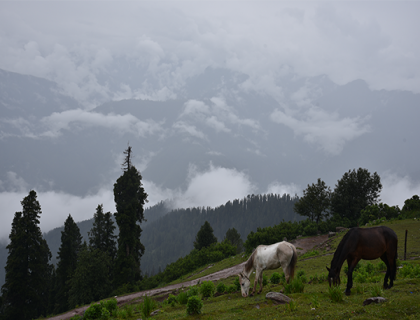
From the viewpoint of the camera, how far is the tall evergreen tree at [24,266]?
140ft

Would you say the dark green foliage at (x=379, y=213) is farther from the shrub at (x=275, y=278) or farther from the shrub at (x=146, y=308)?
the shrub at (x=146, y=308)

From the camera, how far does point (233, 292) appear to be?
55.8ft

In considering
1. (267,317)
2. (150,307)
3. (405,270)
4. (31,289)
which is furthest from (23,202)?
(405,270)

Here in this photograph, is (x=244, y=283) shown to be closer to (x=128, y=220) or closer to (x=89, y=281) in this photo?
(x=89, y=281)

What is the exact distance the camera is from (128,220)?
47.9 meters

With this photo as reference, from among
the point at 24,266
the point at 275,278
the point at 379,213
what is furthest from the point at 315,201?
the point at 24,266

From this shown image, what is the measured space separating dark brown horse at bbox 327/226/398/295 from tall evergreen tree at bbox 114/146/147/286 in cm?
4056

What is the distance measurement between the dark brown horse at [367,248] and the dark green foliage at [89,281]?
39262mm

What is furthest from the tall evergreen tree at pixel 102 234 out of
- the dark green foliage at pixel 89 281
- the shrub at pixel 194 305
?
the shrub at pixel 194 305

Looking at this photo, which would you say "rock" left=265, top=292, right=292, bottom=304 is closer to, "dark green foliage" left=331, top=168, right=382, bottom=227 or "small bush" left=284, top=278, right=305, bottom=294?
"small bush" left=284, top=278, right=305, bottom=294

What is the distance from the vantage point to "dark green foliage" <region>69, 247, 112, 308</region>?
41062 millimetres

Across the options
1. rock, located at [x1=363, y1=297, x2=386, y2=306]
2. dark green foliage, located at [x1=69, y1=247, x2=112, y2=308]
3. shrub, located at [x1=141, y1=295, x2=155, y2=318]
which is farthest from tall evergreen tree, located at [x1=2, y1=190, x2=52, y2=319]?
rock, located at [x1=363, y1=297, x2=386, y2=306]

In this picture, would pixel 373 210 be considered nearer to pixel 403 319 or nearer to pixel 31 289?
pixel 403 319

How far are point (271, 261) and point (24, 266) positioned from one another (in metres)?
44.5
